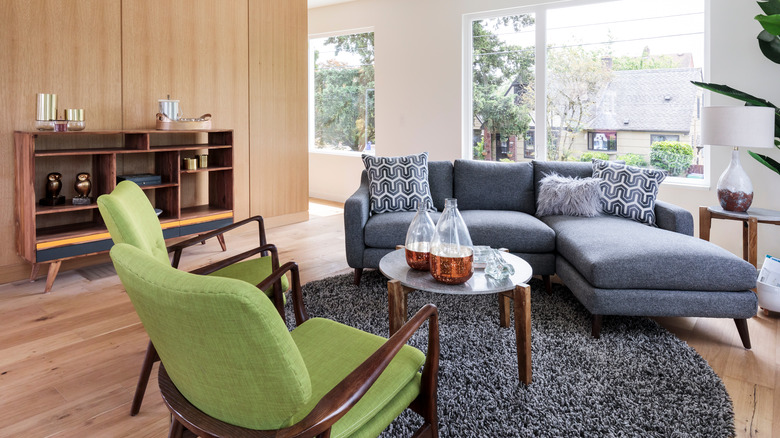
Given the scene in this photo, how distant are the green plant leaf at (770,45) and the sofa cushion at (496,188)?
180 centimetres

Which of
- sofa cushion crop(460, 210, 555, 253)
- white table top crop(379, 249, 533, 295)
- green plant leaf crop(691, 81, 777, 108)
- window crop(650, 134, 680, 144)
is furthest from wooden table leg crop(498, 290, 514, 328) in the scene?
window crop(650, 134, 680, 144)

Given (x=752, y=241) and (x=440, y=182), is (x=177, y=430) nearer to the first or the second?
(x=440, y=182)

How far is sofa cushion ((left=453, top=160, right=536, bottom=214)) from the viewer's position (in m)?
4.06

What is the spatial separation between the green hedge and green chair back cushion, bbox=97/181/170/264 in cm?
435

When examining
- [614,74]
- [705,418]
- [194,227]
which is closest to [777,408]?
[705,418]

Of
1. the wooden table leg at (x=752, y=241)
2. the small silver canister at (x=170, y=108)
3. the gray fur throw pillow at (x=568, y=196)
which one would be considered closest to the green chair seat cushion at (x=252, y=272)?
the gray fur throw pillow at (x=568, y=196)

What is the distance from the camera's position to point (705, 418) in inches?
76.0

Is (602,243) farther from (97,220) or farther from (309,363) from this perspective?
(97,220)

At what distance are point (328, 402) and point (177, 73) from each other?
424 cm

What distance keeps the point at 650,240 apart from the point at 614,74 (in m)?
2.65

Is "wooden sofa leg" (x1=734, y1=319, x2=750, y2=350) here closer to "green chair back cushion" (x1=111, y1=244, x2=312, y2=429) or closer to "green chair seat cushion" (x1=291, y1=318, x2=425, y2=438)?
"green chair seat cushion" (x1=291, y1=318, x2=425, y2=438)

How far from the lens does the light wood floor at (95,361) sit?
76.4 inches

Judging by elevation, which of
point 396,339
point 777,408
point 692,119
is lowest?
point 777,408

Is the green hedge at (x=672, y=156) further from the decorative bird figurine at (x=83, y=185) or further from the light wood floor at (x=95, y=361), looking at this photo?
the decorative bird figurine at (x=83, y=185)
